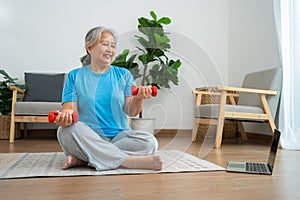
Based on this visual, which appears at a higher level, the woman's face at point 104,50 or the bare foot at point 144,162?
the woman's face at point 104,50

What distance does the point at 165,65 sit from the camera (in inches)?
56.8

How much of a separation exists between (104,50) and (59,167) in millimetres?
532

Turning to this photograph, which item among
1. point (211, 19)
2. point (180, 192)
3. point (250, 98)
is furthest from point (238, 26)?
point (180, 192)

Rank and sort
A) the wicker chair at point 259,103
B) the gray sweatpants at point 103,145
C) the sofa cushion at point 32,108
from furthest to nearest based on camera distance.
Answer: the sofa cushion at point 32,108 → the wicker chair at point 259,103 → the gray sweatpants at point 103,145

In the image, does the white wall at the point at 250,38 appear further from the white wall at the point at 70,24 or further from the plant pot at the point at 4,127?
the plant pot at the point at 4,127

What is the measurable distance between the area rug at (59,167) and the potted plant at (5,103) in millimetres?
1202

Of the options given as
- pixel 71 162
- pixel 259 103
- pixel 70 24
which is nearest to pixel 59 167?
pixel 71 162

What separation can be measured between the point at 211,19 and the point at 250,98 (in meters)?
1.33

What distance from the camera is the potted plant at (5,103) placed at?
9.08 feet

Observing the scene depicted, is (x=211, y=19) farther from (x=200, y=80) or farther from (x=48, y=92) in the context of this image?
(x=200, y=80)

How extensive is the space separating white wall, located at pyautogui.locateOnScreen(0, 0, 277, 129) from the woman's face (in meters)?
1.64

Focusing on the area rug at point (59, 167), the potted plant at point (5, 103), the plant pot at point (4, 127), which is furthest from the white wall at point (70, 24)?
the area rug at point (59, 167)

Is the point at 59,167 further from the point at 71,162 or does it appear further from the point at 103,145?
the point at 103,145

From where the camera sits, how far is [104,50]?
1248mm
